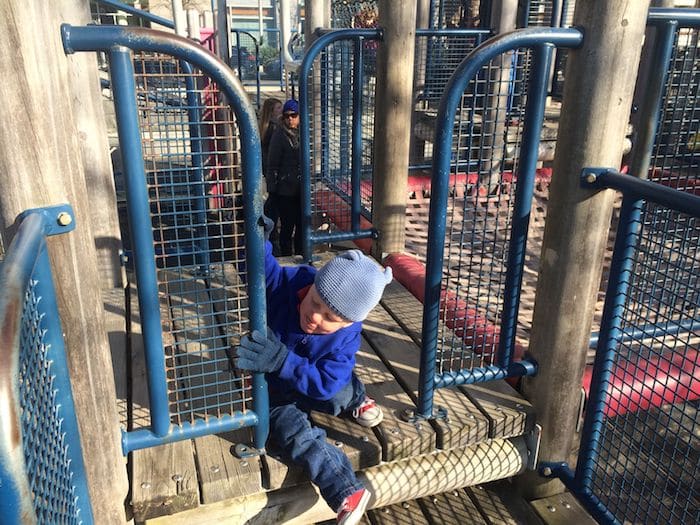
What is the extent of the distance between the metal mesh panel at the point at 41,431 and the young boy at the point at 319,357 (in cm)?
61

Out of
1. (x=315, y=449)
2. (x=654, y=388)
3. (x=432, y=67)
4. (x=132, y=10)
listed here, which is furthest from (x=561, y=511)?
(x=132, y=10)

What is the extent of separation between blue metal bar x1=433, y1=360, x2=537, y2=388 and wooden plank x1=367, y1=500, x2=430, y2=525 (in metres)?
0.75

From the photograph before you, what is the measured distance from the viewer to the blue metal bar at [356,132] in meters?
3.98

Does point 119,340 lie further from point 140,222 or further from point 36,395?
point 36,395

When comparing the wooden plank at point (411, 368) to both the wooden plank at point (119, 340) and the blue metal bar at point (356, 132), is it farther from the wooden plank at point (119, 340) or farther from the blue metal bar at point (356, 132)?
the wooden plank at point (119, 340)

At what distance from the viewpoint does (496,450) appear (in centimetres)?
277

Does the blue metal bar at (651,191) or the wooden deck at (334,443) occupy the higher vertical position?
the blue metal bar at (651,191)

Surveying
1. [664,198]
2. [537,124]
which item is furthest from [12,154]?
[664,198]

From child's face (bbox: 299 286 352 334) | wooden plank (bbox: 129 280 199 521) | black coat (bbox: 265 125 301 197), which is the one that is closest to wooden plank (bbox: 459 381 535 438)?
child's face (bbox: 299 286 352 334)

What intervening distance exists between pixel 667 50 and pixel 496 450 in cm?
217

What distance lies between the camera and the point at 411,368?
2.96 m

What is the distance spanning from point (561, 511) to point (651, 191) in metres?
1.50

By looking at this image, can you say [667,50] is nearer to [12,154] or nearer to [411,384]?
[411,384]

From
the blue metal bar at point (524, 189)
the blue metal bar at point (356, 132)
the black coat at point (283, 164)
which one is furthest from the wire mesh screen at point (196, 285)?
the black coat at point (283, 164)
